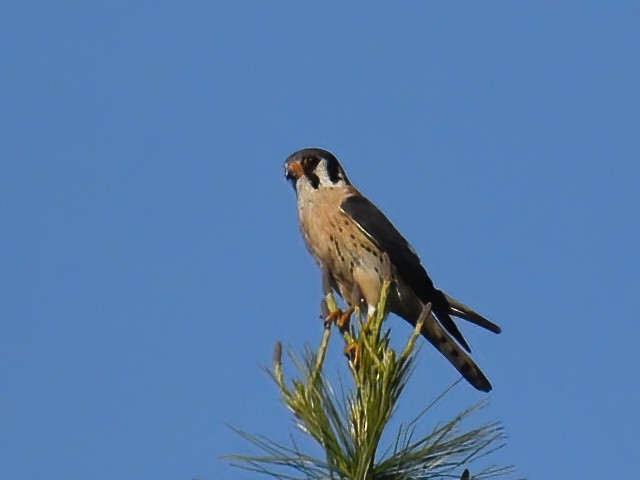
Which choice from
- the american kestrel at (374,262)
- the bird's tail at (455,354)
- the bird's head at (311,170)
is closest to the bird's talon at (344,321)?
the american kestrel at (374,262)

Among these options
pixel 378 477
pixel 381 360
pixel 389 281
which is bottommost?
pixel 378 477

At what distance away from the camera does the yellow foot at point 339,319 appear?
327 centimetres

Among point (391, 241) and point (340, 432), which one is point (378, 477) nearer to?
point (340, 432)

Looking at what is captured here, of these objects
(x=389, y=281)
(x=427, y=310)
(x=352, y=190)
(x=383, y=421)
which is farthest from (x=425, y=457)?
(x=352, y=190)

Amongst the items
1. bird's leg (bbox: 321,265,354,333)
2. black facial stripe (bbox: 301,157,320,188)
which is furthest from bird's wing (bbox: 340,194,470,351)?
bird's leg (bbox: 321,265,354,333)

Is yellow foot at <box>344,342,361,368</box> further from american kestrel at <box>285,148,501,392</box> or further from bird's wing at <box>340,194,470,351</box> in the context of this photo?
bird's wing at <box>340,194,470,351</box>

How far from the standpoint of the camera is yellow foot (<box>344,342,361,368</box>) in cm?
302

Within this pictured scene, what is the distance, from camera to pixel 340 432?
2.78 m

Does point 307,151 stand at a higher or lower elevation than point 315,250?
higher

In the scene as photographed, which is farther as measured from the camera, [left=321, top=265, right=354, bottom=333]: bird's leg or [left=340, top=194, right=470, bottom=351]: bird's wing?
[left=340, top=194, right=470, bottom=351]: bird's wing

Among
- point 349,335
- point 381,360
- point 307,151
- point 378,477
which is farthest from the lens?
point 307,151

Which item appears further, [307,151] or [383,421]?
[307,151]

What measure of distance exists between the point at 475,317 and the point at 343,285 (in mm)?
613

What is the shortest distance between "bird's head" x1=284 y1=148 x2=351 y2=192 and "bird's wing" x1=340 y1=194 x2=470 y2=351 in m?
0.24
